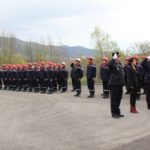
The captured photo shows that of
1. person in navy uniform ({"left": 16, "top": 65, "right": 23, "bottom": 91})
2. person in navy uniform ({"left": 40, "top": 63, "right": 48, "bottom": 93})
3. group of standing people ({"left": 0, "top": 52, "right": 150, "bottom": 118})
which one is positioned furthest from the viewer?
person in navy uniform ({"left": 16, "top": 65, "right": 23, "bottom": 91})

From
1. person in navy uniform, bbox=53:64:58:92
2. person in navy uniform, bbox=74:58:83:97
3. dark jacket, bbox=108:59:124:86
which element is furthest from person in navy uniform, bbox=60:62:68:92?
dark jacket, bbox=108:59:124:86

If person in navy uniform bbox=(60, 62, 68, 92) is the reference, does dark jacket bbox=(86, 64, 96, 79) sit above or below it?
above

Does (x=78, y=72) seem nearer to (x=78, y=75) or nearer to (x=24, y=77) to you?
(x=78, y=75)

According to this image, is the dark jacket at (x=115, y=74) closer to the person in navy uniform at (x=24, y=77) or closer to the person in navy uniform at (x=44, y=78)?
the person in navy uniform at (x=44, y=78)

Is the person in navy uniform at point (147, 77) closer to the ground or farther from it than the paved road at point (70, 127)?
farther from it

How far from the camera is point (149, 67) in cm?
1953

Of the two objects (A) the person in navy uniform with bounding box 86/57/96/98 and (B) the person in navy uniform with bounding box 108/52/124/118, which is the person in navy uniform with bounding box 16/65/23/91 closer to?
(A) the person in navy uniform with bounding box 86/57/96/98

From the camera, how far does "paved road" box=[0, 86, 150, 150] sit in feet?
40.5

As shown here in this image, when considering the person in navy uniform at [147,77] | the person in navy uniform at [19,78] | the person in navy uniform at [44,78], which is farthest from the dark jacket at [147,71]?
the person in navy uniform at [19,78]

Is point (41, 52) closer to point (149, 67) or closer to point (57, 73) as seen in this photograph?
point (57, 73)

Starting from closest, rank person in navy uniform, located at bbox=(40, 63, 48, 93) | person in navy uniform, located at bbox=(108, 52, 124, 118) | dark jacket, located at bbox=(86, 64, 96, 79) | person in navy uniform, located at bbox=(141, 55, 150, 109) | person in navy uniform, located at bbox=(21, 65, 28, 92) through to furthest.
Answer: person in navy uniform, located at bbox=(108, 52, 124, 118) < person in navy uniform, located at bbox=(141, 55, 150, 109) < dark jacket, located at bbox=(86, 64, 96, 79) < person in navy uniform, located at bbox=(40, 63, 48, 93) < person in navy uniform, located at bbox=(21, 65, 28, 92)

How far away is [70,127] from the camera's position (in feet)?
49.4

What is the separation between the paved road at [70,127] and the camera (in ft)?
40.5

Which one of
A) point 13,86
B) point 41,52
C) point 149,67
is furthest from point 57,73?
point 41,52
